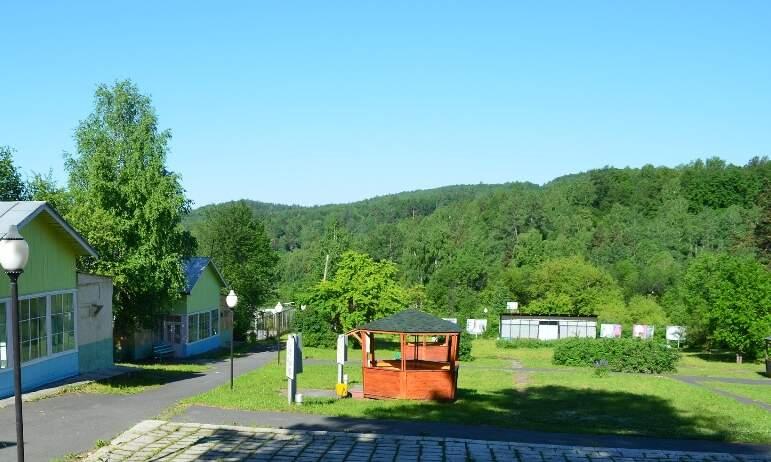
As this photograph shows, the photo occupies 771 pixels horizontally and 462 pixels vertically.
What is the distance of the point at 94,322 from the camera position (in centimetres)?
2173

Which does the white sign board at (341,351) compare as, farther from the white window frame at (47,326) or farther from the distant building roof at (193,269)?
the distant building roof at (193,269)

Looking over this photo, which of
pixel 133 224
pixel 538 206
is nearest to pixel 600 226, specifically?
pixel 538 206

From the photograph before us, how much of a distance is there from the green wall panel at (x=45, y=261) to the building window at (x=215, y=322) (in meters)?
19.8

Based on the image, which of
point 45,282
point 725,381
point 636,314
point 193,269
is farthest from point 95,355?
point 636,314

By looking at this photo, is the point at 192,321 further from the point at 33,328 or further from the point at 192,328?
the point at 33,328

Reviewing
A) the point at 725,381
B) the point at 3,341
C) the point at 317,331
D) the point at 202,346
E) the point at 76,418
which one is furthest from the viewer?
the point at 317,331

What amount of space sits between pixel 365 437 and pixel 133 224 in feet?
57.5

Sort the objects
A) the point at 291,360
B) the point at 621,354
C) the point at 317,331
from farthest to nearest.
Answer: the point at 317,331 → the point at 621,354 → the point at 291,360

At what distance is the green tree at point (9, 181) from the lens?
31984mm

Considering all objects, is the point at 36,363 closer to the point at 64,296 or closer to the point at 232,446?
the point at 64,296

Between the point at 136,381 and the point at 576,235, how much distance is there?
90.3 m

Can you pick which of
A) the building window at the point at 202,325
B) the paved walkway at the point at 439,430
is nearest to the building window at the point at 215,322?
the building window at the point at 202,325

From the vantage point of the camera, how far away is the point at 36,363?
56.9 feet

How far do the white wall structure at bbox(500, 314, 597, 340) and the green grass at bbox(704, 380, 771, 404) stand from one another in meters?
27.0
